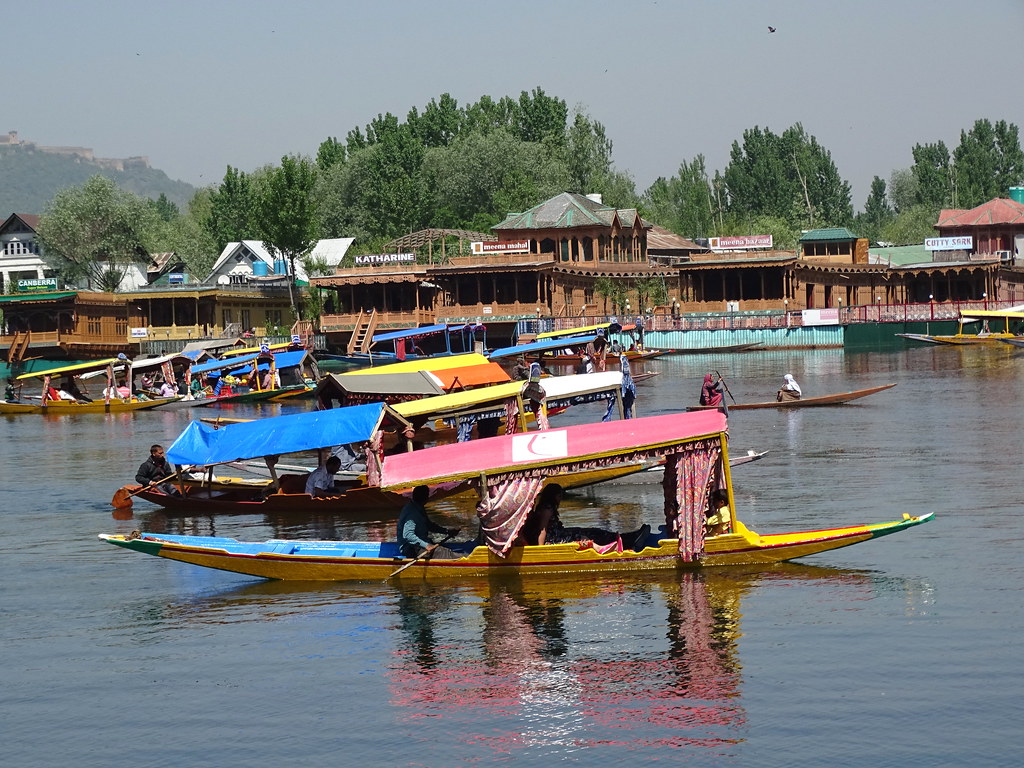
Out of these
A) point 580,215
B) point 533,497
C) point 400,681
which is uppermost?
point 580,215

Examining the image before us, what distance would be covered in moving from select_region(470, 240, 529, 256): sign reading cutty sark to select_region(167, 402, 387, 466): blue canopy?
5518 cm

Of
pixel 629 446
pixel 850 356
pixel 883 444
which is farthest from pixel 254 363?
pixel 629 446

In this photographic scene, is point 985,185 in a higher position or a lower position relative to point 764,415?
higher

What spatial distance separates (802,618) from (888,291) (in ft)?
254

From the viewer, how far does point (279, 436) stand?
23.5 m

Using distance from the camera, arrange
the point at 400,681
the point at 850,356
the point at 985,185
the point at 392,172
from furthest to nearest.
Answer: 1. the point at 985,185
2. the point at 392,172
3. the point at 850,356
4. the point at 400,681

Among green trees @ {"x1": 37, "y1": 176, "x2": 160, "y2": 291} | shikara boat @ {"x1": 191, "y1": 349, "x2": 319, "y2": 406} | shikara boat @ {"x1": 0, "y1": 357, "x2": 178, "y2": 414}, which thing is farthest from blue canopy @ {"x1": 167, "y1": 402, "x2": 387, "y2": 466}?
green trees @ {"x1": 37, "y1": 176, "x2": 160, "y2": 291}

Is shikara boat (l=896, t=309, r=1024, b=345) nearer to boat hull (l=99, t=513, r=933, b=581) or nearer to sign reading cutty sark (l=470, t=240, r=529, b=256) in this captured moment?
sign reading cutty sark (l=470, t=240, r=529, b=256)

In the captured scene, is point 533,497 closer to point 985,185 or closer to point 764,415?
point 764,415

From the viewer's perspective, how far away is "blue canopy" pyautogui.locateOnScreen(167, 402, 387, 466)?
2325cm

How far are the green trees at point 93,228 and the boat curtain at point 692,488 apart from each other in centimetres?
8488

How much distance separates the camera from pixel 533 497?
57.3ft

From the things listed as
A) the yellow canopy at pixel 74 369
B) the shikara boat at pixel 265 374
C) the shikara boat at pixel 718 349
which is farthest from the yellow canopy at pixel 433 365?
the shikara boat at pixel 718 349

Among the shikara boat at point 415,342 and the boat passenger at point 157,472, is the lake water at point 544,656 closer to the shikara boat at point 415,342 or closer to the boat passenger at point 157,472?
the boat passenger at point 157,472
